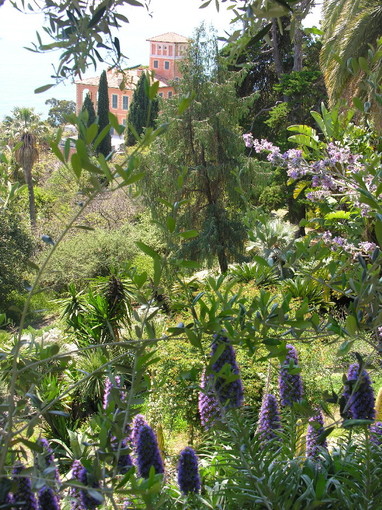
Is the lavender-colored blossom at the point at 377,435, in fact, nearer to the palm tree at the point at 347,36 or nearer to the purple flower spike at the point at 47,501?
the purple flower spike at the point at 47,501

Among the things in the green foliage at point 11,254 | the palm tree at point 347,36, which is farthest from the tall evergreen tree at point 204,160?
the palm tree at point 347,36

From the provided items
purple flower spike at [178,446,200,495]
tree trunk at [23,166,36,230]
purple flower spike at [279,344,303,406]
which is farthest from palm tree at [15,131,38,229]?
purple flower spike at [178,446,200,495]

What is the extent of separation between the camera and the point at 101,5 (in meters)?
1.43

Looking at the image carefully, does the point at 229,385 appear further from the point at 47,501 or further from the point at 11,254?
Answer: the point at 11,254

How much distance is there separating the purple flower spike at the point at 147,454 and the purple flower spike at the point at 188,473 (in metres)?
0.07

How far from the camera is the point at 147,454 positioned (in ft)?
6.11

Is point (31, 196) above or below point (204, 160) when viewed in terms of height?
above

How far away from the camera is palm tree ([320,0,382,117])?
385 inches

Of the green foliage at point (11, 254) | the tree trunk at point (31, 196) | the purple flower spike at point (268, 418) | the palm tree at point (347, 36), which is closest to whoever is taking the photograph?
the purple flower spike at point (268, 418)

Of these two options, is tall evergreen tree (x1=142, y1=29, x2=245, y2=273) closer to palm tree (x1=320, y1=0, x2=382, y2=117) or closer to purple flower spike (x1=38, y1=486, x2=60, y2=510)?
palm tree (x1=320, y1=0, x2=382, y2=117)

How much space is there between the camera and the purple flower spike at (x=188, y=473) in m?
1.83

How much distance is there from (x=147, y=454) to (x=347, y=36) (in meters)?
9.56

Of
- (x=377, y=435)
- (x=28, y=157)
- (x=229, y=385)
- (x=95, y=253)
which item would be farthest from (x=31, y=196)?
(x=377, y=435)

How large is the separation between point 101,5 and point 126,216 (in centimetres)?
1864
